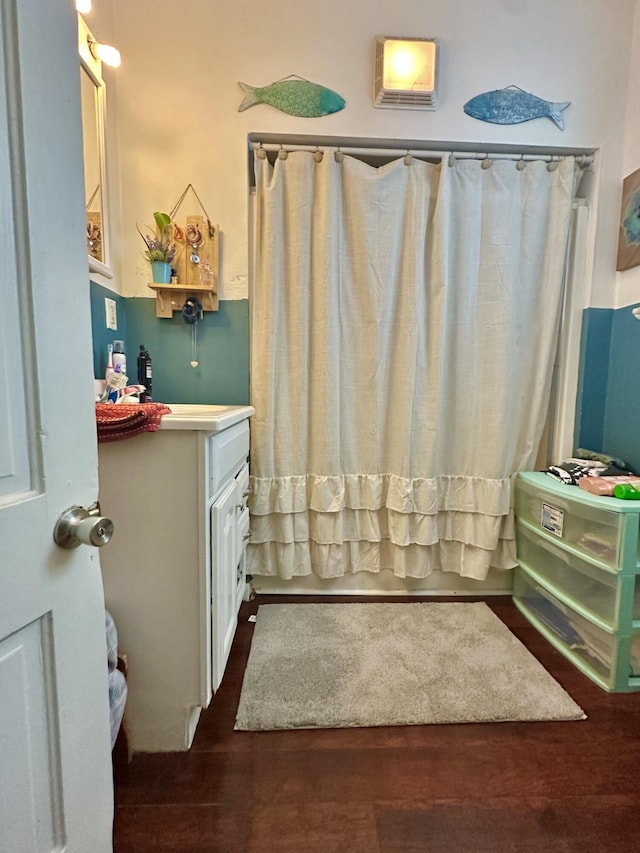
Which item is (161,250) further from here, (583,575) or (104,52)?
(583,575)

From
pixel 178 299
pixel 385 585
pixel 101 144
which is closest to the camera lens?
pixel 101 144

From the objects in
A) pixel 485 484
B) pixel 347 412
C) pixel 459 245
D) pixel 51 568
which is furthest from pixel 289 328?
pixel 51 568

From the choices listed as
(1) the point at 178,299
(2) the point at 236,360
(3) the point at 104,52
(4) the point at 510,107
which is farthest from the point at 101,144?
(4) the point at 510,107

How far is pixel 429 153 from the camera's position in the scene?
1.71 metres

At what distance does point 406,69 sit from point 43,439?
205 centimetres

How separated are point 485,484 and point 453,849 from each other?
4.18ft

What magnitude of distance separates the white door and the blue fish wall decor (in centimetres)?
177

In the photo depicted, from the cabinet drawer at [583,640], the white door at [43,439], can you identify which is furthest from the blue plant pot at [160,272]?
the cabinet drawer at [583,640]

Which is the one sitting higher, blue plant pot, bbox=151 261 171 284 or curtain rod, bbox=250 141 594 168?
curtain rod, bbox=250 141 594 168

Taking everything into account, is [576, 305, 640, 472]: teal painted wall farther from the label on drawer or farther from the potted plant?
the potted plant

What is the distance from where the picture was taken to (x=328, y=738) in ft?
3.82

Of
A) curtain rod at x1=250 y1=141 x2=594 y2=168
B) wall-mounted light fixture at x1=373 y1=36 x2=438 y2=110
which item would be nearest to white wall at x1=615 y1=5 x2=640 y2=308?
curtain rod at x1=250 y1=141 x2=594 y2=168

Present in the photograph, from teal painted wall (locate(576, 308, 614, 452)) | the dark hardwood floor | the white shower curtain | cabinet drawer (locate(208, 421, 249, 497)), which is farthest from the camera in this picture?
teal painted wall (locate(576, 308, 614, 452))

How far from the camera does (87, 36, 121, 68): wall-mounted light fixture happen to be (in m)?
1.35
